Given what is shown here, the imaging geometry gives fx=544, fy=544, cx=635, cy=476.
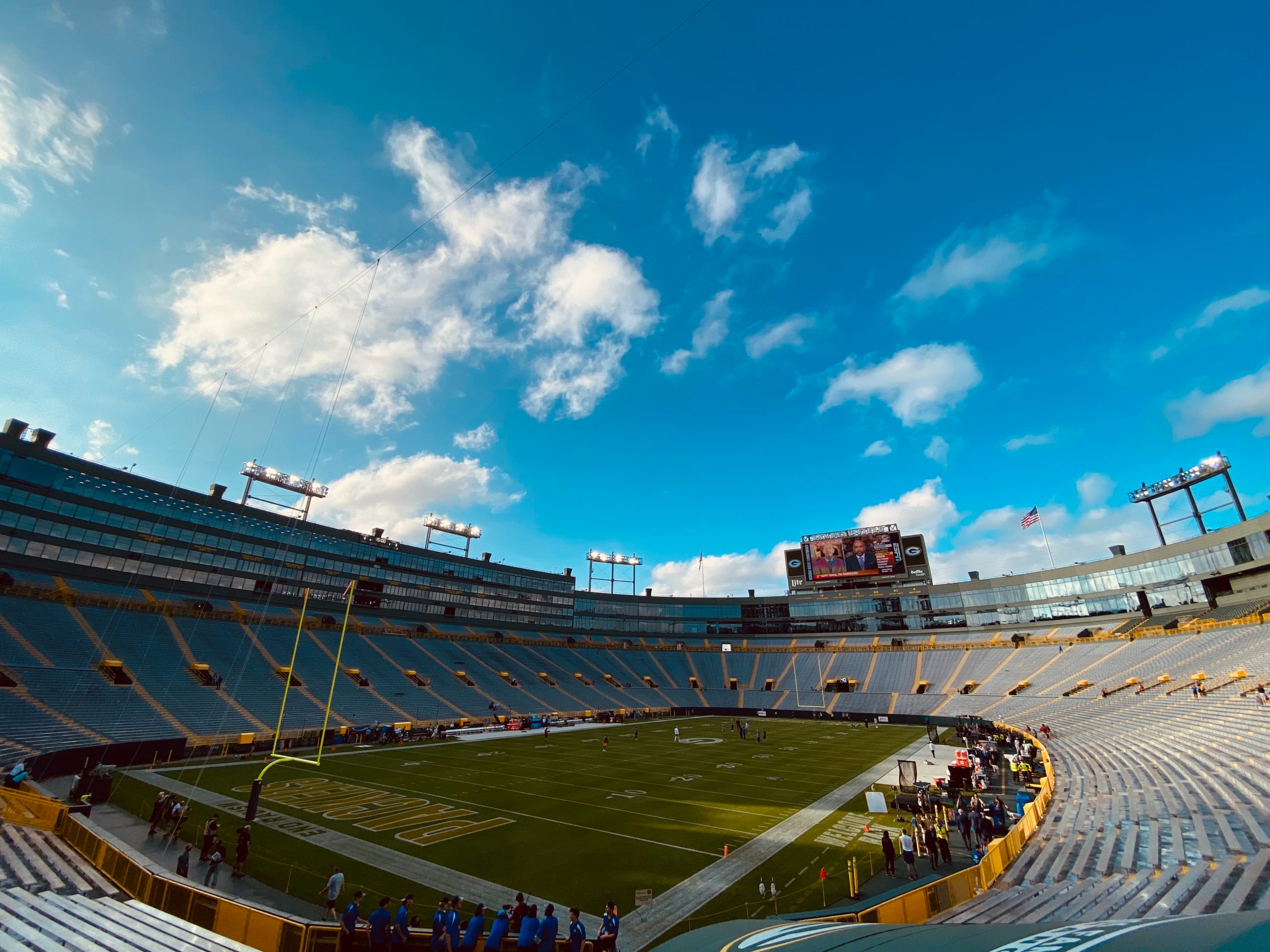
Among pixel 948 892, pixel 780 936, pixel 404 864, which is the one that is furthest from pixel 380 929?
pixel 948 892

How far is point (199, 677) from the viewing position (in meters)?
39.9

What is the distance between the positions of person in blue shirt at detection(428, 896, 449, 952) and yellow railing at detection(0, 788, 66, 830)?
12.2 m

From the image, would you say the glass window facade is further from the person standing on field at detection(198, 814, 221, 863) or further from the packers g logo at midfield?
the packers g logo at midfield

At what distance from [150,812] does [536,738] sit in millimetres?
26987

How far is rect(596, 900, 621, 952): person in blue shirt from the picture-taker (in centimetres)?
1073

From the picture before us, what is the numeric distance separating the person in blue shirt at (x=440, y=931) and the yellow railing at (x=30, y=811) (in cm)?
1218

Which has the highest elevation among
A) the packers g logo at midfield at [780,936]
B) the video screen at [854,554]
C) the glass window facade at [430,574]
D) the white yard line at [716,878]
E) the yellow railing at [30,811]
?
the video screen at [854,554]

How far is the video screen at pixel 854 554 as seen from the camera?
249 feet

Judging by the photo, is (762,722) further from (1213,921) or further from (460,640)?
(1213,921)

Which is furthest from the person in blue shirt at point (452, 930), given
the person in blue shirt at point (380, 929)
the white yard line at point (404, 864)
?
the white yard line at point (404, 864)

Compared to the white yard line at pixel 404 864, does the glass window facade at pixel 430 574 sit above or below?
above

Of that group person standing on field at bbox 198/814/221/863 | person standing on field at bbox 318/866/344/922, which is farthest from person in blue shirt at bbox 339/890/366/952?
person standing on field at bbox 198/814/221/863

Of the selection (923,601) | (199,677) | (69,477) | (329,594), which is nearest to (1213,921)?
(199,677)

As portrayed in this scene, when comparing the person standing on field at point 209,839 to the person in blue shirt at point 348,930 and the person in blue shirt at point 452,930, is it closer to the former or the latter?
the person in blue shirt at point 348,930
